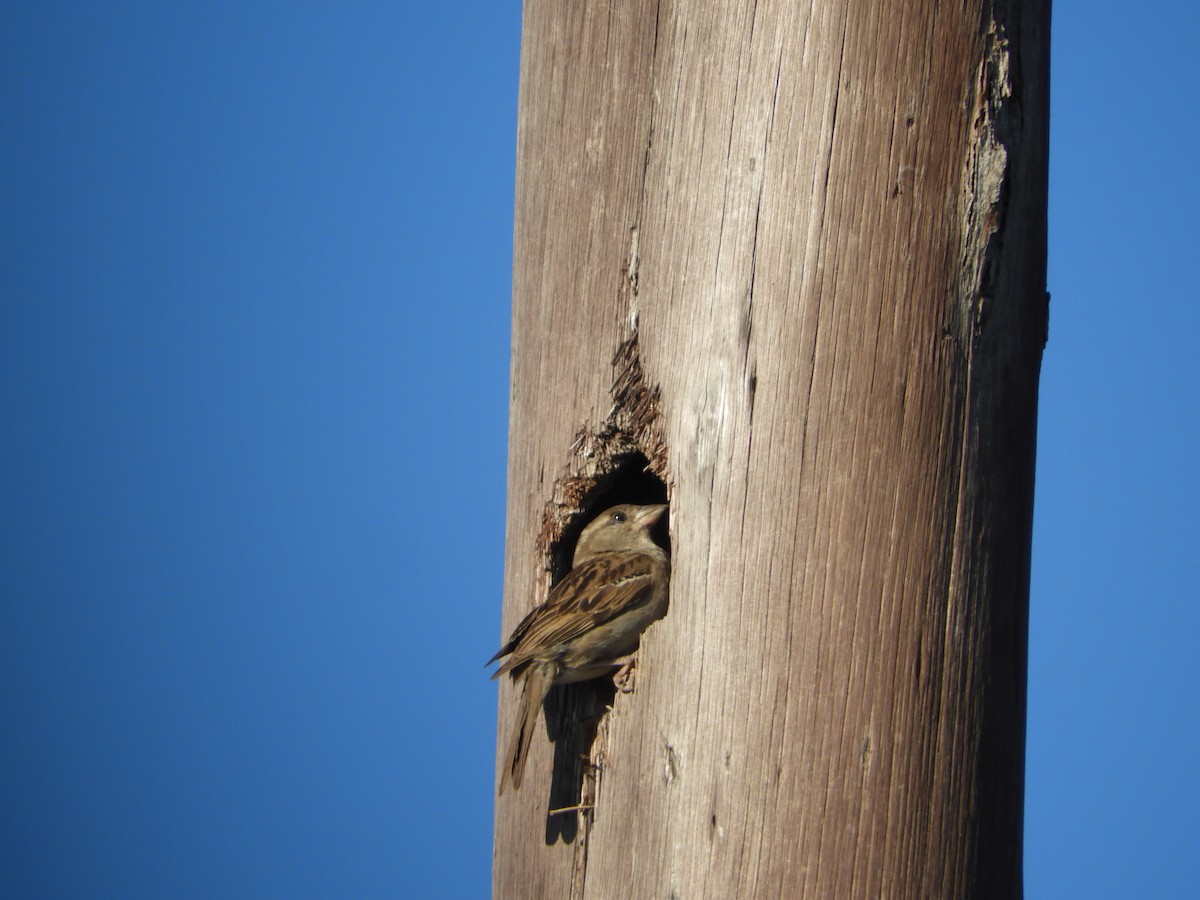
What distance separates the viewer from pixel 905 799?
238 centimetres

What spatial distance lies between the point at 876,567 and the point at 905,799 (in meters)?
0.46

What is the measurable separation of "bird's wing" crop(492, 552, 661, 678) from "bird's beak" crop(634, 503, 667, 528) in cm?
15

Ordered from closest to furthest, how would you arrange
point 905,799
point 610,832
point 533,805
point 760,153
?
1. point 905,799
2. point 760,153
3. point 610,832
4. point 533,805

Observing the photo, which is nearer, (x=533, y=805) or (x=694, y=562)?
(x=694, y=562)

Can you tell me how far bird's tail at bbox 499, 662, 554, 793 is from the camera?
3.30 metres

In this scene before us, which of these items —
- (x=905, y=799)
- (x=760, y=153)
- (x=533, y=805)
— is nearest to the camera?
(x=905, y=799)

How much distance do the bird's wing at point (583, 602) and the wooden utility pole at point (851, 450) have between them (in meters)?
0.60

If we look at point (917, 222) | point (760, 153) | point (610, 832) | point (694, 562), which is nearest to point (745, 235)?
point (760, 153)

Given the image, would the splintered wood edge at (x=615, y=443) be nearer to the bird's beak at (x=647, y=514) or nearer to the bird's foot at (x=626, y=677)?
the bird's beak at (x=647, y=514)

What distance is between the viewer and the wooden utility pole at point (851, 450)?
240 centimetres

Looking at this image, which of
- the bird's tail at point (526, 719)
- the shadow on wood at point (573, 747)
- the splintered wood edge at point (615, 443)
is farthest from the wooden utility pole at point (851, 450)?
the bird's tail at point (526, 719)

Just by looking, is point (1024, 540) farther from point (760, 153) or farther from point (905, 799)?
point (760, 153)

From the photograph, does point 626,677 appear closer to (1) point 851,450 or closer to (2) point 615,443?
(2) point 615,443

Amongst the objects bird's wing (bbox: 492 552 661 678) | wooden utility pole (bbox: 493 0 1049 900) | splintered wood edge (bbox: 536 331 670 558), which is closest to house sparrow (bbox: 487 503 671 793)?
bird's wing (bbox: 492 552 661 678)
